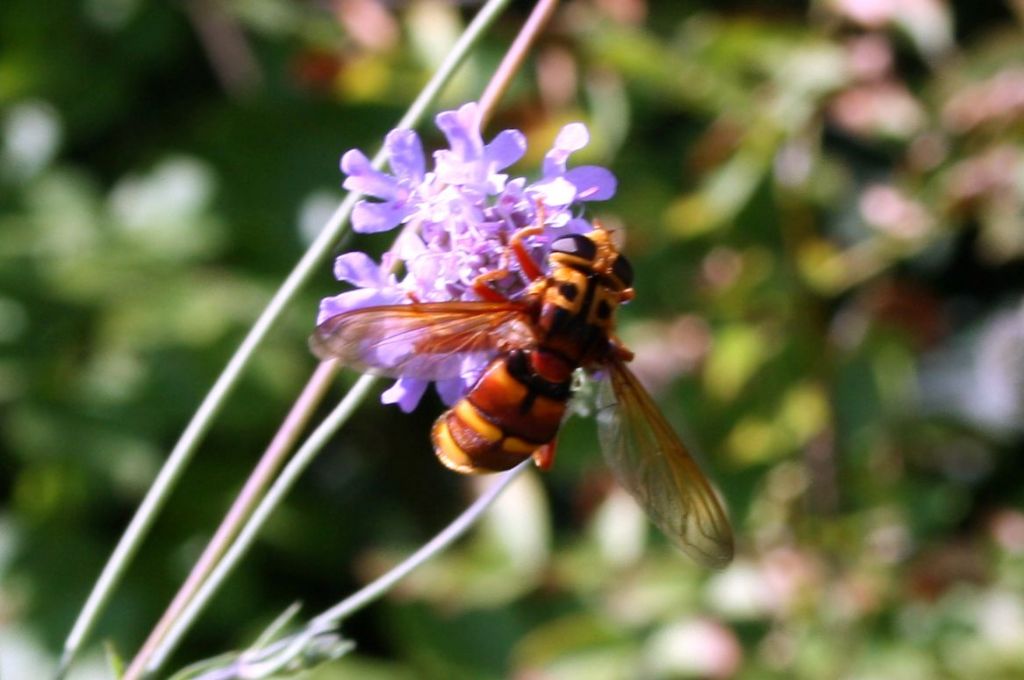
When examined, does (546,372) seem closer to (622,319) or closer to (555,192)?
(555,192)

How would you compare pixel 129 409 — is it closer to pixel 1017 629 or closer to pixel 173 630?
pixel 173 630

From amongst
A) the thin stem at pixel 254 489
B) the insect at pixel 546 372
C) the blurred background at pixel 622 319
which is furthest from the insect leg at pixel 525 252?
the blurred background at pixel 622 319

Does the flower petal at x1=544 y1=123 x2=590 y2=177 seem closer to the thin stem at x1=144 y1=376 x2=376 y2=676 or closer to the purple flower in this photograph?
the purple flower

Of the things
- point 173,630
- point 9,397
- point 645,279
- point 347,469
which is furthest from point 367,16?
point 173,630

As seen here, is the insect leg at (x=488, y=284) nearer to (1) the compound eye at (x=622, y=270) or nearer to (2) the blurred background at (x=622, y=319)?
(1) the compound eye at (x=622, y=270)

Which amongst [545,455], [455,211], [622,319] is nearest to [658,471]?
[545,455]

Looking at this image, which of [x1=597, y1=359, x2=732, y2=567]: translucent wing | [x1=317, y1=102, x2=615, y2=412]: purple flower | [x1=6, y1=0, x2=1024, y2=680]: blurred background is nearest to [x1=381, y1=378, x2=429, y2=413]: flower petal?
[x1=317, y1=102, x2=615, y2=412]: purple flower
